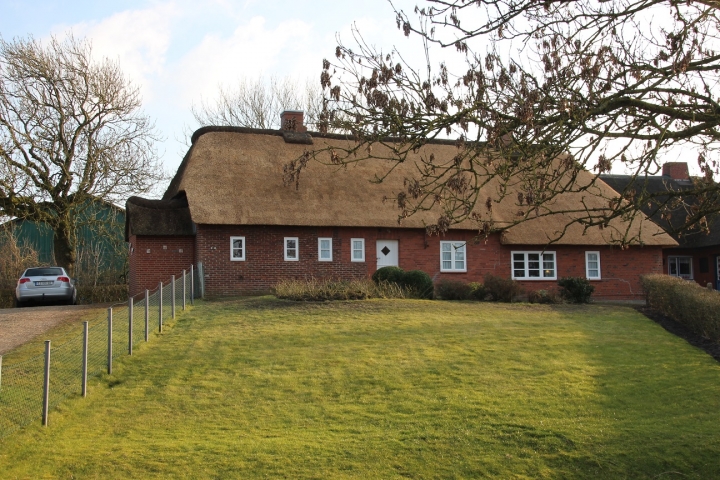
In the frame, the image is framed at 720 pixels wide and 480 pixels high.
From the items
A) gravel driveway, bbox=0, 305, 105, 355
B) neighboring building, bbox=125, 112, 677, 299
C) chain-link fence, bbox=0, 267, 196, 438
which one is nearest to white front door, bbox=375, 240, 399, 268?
neighboring building, bbox=125, 112, 677, 299

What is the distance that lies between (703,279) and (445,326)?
22110 mm

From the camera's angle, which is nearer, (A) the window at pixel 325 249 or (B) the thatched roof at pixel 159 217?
(B) the thatched roof at pixel 159 217

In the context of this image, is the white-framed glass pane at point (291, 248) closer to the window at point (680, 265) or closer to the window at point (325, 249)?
the window at point (325, 249)

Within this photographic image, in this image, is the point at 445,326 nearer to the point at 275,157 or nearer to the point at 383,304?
the point at 383,304

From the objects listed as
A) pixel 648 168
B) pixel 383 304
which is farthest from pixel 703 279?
pixel 648 168

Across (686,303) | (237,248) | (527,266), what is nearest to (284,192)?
(237,248)

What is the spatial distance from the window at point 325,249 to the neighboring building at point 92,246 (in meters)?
12.1

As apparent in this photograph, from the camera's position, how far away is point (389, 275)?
22734 millimetres

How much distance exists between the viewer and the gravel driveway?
53.8 ft

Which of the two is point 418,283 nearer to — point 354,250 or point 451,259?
point 354,250

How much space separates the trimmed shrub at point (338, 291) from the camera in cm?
2047

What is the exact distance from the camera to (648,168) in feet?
25.8

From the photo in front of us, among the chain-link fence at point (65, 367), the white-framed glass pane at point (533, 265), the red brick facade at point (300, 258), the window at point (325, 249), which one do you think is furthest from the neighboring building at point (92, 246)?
the chain-link fence at point (65, 367)

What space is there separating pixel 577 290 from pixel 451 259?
4.73 metres
